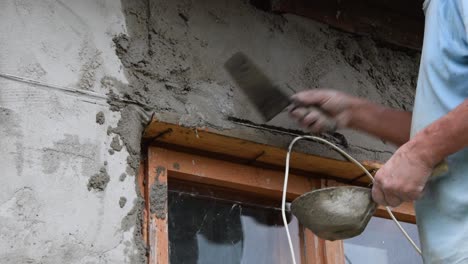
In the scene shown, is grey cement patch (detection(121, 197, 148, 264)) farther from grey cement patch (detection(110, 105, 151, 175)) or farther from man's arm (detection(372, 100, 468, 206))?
man's arm (detection(372, 100, 468, 206))

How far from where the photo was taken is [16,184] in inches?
90.6

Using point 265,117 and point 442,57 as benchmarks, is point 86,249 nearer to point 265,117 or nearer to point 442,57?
point 265,117

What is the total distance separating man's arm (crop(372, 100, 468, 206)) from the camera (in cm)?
203

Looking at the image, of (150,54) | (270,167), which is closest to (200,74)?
(150,54)

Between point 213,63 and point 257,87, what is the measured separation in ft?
0.66

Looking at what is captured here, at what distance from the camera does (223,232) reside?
2.76 m

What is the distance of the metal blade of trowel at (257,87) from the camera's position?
2.64m

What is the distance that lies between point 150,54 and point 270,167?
506mm

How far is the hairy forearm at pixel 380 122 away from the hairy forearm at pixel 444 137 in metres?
0.62

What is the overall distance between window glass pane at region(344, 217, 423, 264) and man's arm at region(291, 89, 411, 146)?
0.46m

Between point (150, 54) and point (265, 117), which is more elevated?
point (150, 54)

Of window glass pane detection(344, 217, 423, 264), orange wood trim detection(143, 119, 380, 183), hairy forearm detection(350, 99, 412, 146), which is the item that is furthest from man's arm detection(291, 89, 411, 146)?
window glass pane detection(344, 217, 423, 264)

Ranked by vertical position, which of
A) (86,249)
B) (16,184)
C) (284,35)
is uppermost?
(284,35)

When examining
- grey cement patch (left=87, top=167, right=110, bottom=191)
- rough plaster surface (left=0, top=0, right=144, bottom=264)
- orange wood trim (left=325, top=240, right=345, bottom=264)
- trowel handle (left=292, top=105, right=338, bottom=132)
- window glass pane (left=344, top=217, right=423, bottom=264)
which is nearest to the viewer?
rough plaster surface (left=0, top=0, right=144, bottom=264)
